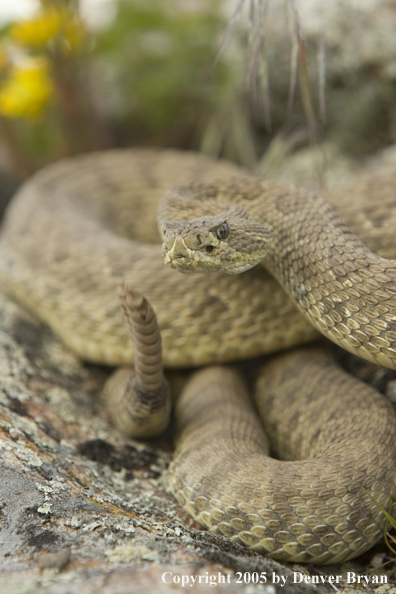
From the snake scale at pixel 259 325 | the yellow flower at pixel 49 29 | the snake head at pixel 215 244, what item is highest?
the yellow flower at pixel 49 29

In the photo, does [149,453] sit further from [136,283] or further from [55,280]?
[55,280]

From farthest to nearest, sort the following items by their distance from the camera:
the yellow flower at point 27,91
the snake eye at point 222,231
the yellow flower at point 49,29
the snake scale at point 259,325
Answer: the yellow flower at point 27,91, the yellow flower at point 49,29, the snake eye at point 222,231, the snake scale at point 259,325

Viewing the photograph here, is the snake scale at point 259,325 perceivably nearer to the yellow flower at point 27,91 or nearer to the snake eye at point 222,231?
the snake eye at point 222,231

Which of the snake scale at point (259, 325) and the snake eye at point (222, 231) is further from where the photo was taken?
the snake eye at point (222, 231)

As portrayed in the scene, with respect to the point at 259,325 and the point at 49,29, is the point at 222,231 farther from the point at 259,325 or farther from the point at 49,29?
the point at 49,29

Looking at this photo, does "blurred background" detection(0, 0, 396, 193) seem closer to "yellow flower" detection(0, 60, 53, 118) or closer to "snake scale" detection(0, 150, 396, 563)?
"yellow flower" detection(0, 60, 53, 118)

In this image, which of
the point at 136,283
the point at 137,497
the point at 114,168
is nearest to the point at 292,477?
the point at 137,497

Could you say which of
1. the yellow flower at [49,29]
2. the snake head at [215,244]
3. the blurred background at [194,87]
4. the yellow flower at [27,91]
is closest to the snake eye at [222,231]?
the snake head at [215,244]

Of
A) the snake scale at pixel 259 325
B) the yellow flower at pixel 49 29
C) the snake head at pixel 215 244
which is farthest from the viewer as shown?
the yellow flower at pixel 49 29

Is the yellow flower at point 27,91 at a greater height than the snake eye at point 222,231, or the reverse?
the snake eye at point 222,231
